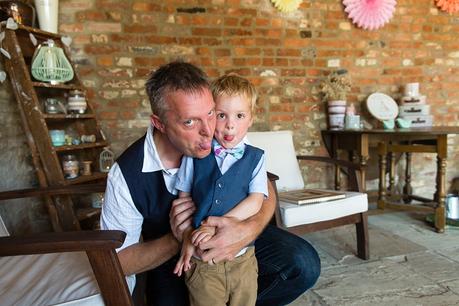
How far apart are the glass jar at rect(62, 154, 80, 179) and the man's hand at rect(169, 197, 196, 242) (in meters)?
1.39

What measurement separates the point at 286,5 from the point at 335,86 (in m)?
0.84

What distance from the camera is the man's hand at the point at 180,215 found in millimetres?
1159

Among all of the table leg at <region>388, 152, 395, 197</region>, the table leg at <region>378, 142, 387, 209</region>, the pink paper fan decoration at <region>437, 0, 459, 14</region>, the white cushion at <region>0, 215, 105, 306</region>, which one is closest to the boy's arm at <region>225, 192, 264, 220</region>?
the white cushion at <region>0, 215, 105, 306</region>

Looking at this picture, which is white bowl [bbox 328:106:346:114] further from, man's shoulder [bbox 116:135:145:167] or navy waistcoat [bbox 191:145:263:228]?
man's shoulder [bbox 116:135:145:167]

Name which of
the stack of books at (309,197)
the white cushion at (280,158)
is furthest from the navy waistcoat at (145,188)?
the white cushion at (280,158)

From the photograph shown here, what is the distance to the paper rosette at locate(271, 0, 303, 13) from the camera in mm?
3159

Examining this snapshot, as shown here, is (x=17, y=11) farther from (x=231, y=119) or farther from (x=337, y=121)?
(x=337, y=121)

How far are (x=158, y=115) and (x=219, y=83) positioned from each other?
13.8 inches

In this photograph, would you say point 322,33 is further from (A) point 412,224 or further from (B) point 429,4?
(A) point 412,224

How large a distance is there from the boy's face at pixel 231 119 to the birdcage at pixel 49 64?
4.74 feet

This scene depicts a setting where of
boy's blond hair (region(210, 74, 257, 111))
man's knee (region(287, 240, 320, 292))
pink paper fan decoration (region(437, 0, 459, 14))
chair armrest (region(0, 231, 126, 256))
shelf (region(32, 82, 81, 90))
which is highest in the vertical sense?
pink paper fan decoration (region(437, 0, 459, 14))

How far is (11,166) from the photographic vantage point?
7.06 feet

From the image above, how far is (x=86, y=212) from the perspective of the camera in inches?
92.2

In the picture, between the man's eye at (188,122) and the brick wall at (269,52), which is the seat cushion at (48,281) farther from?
the brick wall at (269,52)
